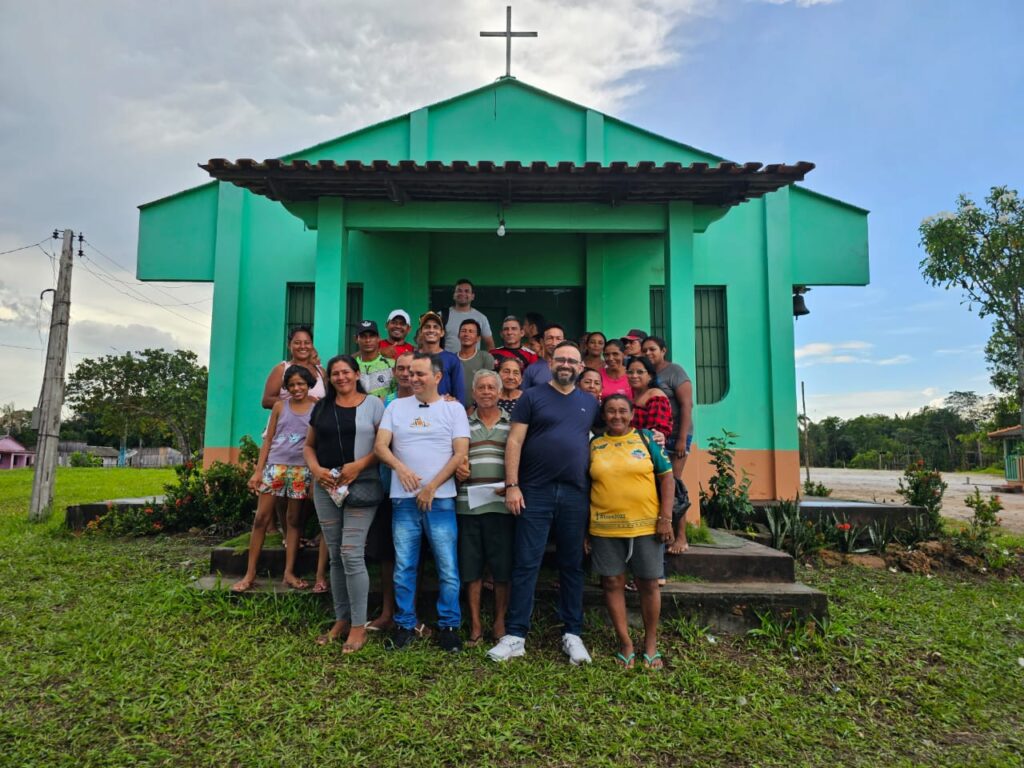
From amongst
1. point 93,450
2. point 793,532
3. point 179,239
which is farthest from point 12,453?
point 793,532

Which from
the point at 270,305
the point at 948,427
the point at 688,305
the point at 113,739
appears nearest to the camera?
the point at 113,739

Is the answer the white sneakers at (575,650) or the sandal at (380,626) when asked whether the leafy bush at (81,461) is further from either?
the white sneakers at (575,650)

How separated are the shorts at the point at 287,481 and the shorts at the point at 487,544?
1.18 metres

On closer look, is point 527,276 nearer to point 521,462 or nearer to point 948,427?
point 521,462

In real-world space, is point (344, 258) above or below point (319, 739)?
above

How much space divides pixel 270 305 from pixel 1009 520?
12711mm

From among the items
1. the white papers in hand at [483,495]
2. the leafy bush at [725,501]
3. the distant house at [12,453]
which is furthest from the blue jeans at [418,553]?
the distant house at [12,453]

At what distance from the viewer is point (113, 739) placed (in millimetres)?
2688

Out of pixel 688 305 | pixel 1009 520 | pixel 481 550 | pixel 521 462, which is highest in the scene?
pixel 688 305

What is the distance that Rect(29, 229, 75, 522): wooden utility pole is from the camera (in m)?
7.39

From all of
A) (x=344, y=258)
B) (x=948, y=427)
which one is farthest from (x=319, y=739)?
(x=948, y=427)

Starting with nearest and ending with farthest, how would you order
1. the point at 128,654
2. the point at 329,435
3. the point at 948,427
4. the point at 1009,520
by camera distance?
the point at 128,654 → the point at 329,435 → the point at 1009,520 → the point at 948,427

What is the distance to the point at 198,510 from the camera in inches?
265

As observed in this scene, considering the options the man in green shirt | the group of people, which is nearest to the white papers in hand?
the group of people
